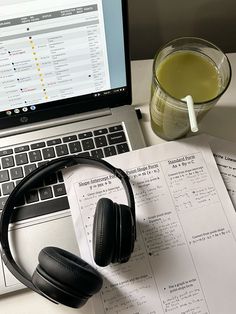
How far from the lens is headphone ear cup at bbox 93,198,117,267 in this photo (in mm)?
A: 451

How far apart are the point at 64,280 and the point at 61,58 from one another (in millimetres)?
281

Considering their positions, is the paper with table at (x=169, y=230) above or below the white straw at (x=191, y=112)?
below

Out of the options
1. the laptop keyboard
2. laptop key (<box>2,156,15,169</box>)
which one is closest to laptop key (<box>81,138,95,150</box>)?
the laptop keyboard

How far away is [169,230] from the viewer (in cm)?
53

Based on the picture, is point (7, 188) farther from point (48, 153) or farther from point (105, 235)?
point (105, 235)

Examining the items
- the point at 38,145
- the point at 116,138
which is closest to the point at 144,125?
the point at 116,138

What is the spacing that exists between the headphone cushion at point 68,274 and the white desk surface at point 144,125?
0.25 feet

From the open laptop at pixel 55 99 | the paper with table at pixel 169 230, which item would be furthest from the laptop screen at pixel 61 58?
the paper with table at pixel 169 230

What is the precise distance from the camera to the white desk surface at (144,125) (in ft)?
1.67

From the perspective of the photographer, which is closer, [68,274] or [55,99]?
[68,274]

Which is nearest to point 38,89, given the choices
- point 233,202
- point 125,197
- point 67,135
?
point 67,135

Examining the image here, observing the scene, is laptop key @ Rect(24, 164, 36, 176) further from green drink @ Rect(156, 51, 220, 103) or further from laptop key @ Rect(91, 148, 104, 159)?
green drink @ Rect(156, 51, 220, 103)

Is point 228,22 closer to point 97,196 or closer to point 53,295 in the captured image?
point 97,196

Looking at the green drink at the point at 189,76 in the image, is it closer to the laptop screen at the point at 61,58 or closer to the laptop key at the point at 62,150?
the laptop screen at the point at 61,58
